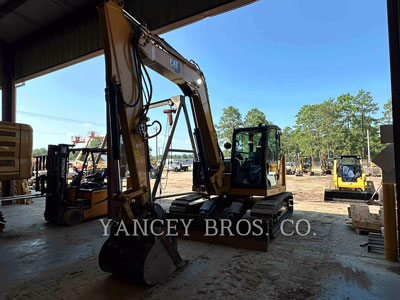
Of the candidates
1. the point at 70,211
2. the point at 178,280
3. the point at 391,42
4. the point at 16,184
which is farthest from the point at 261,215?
the point at 16,184

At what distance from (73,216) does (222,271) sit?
4738mm

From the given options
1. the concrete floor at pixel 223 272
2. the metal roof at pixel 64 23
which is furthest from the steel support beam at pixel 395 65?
the metal roof at pixel 64 23

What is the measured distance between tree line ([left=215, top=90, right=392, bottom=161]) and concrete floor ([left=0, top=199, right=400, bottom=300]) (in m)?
31.4

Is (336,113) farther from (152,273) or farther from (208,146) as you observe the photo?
(152,273)

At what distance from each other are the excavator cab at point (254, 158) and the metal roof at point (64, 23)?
117 inches

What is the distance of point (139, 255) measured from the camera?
2896 millimetres

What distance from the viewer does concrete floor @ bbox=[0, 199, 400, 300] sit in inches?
112

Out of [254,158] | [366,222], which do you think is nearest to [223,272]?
[254,158]

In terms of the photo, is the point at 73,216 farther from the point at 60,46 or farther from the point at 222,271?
the point at 60,46

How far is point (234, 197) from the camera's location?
6.00 m

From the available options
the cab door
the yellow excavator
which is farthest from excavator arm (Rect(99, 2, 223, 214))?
the cab door

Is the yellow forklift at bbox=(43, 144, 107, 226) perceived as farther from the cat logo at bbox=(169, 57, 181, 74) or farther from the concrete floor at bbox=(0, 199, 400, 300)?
the cat logo at bbox=(169, 57, 181, 74)

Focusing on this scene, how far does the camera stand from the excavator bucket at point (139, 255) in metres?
2.89

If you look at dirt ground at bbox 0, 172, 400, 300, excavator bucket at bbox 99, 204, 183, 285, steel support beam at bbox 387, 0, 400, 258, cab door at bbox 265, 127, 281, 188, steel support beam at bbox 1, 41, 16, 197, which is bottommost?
dirt ground at bbox 0, 172, 400, 300
